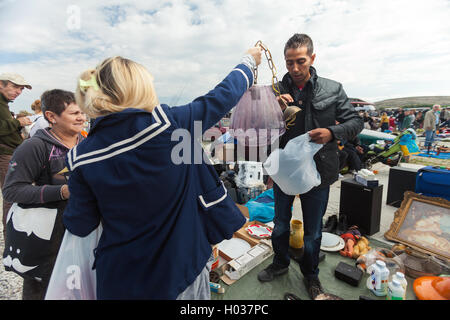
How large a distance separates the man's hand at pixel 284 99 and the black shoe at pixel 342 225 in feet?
7.49

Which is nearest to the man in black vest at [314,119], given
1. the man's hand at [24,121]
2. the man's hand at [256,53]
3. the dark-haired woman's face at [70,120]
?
the man's hand at [256,53]

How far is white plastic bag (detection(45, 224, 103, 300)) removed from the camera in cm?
115

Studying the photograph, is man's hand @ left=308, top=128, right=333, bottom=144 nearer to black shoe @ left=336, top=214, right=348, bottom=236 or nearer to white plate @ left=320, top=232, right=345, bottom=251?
white plate @ left=320, top=232, right=345, bottom=251

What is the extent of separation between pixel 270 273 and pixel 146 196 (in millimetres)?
1861

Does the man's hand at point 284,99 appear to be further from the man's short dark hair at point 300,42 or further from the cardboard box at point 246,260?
the cardboard box at point 246,260

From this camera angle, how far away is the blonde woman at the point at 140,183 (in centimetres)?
89

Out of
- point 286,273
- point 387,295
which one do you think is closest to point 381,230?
point 387,295

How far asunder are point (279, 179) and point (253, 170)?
235cm

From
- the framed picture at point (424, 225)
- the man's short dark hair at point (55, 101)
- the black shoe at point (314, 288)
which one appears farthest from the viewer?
the framed picture at point (424, 225)

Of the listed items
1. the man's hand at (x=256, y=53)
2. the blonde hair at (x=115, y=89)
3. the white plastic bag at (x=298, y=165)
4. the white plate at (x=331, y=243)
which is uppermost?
the man's hand at (x=256, y=53)

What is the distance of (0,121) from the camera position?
112 inches

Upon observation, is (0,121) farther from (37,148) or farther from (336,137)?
(336,137)

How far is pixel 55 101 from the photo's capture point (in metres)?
1.50

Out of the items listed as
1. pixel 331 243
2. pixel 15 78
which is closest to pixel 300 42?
pixel 331 243
